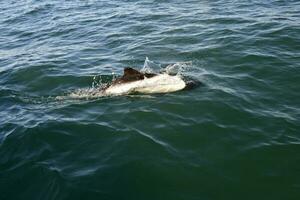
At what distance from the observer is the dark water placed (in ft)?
29.0

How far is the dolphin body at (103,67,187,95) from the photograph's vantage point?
12.8 meters

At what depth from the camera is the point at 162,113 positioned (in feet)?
37.6

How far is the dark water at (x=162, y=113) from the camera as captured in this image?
348 inches

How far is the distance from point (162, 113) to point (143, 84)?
171cm

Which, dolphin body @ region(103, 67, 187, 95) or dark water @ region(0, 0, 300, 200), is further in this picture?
dolphin body @ region(103, 67, 187, 95)

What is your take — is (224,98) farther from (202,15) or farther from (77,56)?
(202,15)

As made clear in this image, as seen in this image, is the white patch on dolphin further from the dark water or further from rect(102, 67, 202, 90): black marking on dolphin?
the dark water

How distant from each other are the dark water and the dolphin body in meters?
0.33

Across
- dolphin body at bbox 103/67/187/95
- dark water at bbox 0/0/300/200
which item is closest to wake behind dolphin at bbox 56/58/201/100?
dolphin body at bbox 103/67/187/95

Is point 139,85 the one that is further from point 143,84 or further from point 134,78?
point 134,78

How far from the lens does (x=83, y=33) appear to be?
2008 centimetres

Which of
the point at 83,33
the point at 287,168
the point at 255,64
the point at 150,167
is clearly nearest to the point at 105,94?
the point at 150,167

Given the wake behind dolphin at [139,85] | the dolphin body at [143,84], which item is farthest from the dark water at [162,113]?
the dolphin body at [143,84]

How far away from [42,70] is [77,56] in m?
1.83
